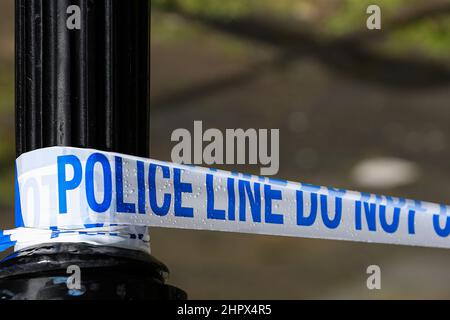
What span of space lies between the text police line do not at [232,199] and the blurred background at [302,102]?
20.7 ft

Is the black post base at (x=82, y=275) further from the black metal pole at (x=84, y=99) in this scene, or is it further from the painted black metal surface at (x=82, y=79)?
the painted black metal surface at (x=82, y=79)

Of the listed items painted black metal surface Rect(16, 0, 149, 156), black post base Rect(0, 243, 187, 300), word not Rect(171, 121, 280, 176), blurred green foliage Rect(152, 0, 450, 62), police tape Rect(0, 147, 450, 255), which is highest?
blurred green foliage Rect(152, 0, 450, 62)

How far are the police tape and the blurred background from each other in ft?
20.9

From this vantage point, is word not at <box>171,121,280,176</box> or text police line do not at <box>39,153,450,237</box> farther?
word not at <box>171,121,280,176</box>

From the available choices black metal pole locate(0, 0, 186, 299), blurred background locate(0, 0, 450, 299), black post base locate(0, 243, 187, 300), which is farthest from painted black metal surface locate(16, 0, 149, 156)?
blurred background locate(0, 0, 450, 299)

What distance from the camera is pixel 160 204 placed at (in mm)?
2527

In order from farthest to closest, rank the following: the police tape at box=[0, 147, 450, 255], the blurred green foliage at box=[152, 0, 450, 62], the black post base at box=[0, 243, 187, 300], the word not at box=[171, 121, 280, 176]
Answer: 1. the blurred green foliage at box=[152, 0, 450, 62]
2. the word not at box=[171, 121, 280, 176]
3. the police tape at box=[0, 147, 450, 255]
4. the black post base at box=[0, 243, 187, 300]

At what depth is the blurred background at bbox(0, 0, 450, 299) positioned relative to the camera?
934 cm

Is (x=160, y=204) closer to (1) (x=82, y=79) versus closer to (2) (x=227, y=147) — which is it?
(1) (x=82, y=79)

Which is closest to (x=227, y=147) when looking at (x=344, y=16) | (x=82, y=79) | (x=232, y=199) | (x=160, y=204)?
(x=344, y=16)

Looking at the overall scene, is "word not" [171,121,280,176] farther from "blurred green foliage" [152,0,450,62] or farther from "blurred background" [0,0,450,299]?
"blurred green foliage" [152,0,450,62]

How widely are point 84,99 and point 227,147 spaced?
14.9ft

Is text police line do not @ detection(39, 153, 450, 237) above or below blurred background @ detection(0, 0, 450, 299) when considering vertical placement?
below

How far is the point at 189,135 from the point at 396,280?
2.61 m
